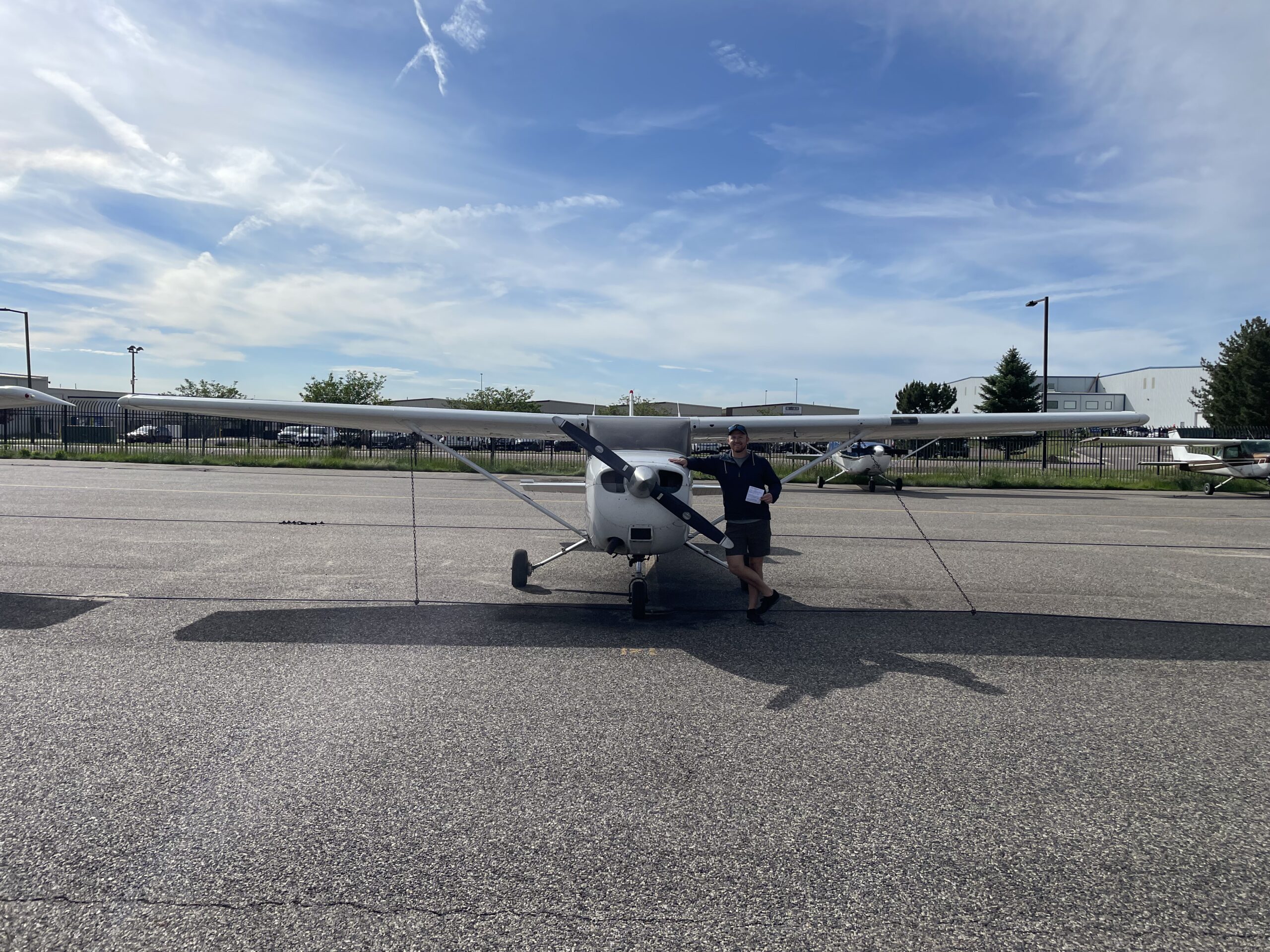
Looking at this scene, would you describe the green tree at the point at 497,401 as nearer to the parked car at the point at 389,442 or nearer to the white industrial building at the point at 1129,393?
the parked car at the point at 389,442

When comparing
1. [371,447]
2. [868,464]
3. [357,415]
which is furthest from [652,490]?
[371,447]

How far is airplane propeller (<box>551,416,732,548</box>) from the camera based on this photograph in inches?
251

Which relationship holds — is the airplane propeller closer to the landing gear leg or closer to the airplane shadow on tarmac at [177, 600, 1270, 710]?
the landing gear leg

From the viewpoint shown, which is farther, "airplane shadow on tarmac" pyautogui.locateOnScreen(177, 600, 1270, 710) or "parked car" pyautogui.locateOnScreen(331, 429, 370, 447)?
"parked car" pyautogui.locateOnScreen(331, 429, 370, 447)

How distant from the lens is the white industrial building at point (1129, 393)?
85.6 metres

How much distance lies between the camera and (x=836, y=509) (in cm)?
1694

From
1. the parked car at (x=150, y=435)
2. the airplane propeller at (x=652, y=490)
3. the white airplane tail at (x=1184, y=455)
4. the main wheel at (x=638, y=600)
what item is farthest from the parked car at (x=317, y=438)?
the white airplane tail at (x=1184, y=455)

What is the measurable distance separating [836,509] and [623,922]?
49.5 feet

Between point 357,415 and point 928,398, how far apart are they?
252ft

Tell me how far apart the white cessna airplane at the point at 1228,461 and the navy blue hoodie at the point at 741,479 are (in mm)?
19033

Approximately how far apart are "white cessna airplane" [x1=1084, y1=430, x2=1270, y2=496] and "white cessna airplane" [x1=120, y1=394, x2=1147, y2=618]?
15877 mm

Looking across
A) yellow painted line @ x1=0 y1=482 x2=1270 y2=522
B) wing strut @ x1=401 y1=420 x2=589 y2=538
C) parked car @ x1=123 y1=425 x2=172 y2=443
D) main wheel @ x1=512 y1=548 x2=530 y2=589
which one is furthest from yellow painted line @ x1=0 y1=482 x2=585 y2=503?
parked car @ x1=123 y1=425 x2=172 y2=443

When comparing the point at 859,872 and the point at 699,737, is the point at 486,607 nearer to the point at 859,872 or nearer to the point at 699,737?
the point at 699,737

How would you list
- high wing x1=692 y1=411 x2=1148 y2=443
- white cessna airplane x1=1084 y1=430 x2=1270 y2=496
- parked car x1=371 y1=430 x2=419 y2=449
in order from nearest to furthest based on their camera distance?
high wing x1=692 y1=411 x2=1148 y2=443 < white cessna airplane x1=1084 y1=430 x2=1270 y2=496 < parked car x1=371 y1=430 x2=419 y2=449
